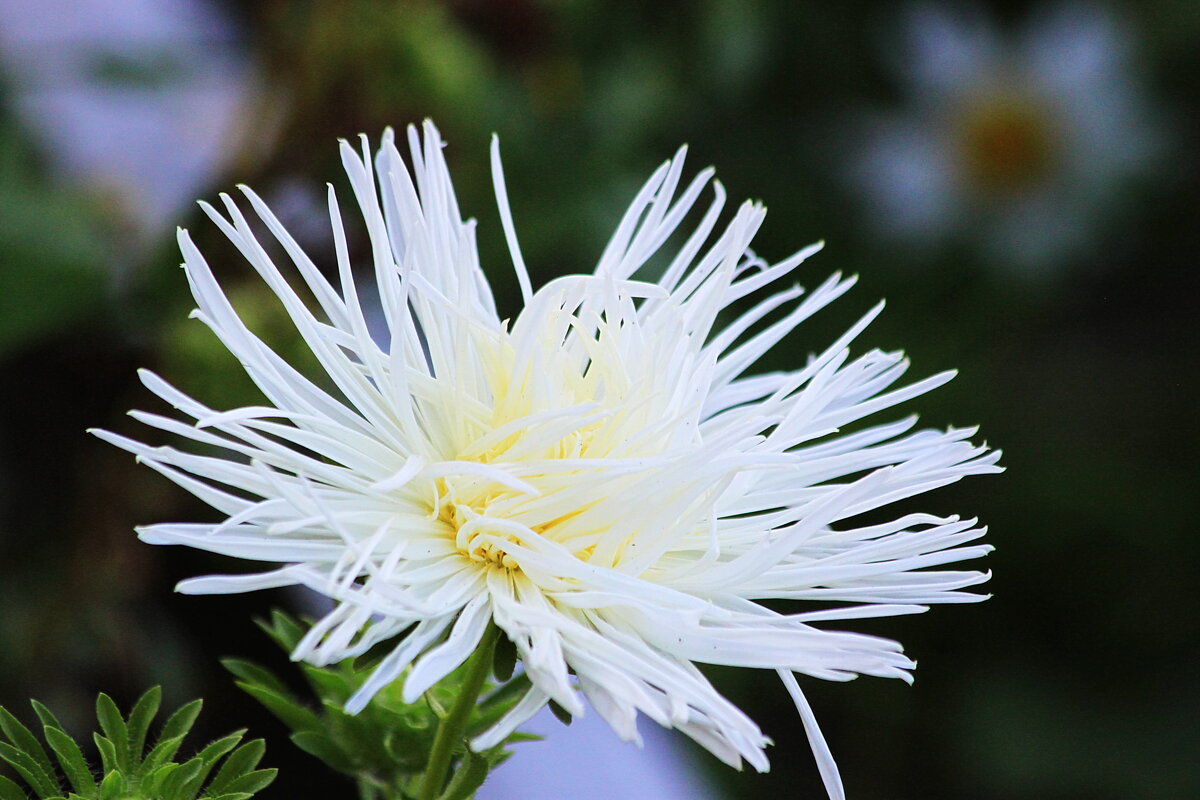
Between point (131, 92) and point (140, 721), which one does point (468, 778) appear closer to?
point (140, 721)

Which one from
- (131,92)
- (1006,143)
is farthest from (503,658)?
(1006,143)

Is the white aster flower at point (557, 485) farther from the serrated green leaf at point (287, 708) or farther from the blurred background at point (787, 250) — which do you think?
the blurred background at point (787, 250)

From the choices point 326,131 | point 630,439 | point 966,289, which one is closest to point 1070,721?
point 966,289

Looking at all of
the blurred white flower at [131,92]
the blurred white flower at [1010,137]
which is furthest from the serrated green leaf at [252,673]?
the blurred white flower at [1010,137]

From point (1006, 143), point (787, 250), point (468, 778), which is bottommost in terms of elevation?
point (468, 778)

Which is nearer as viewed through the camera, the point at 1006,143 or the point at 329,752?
the point at 329,752

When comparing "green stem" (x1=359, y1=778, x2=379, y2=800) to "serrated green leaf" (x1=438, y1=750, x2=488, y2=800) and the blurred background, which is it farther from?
the blurred background

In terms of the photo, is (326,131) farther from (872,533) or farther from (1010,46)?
(1010,46)

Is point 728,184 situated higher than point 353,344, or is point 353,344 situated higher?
point 728,184
